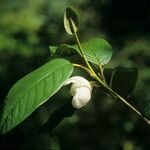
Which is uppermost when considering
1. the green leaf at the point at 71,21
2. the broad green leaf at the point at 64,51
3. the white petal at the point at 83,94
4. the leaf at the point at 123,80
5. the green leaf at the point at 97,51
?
the green leaf at the point at 71,21

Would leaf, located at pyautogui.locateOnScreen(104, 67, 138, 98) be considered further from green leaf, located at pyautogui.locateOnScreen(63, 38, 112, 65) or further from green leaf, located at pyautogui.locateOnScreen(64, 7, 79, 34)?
green leaf, located at pyautogui.locateOnScreen(64, 7, 79, 34)

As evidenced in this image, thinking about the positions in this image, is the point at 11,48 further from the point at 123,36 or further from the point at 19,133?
the point at 19,133

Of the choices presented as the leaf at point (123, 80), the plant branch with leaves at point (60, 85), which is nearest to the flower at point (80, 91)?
the plant branch with leaves at point (60, 85)

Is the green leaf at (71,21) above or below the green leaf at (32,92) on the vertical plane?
above

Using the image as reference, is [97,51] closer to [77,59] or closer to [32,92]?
[77,59]

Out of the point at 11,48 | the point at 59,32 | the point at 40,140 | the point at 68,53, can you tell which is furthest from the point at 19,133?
the point at 59,32

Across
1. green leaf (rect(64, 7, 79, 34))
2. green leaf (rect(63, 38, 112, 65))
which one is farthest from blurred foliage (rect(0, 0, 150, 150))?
green leaf (rect(64, 7, 79, 34))

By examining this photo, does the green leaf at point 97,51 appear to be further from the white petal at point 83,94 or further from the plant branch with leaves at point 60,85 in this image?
the white petal at point 83,94
